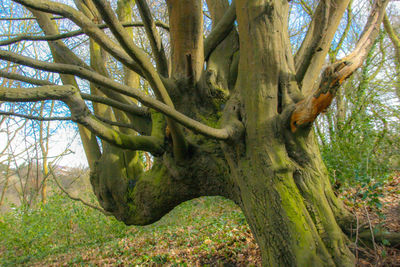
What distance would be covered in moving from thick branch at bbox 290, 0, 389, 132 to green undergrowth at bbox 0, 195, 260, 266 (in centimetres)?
197

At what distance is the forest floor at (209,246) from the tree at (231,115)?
0.24m

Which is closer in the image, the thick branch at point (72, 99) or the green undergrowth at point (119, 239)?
the thick branch at point (72, 99)

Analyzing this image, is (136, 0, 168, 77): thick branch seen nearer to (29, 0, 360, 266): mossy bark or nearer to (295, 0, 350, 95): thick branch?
(29, 0, 360, 266): mossy bark

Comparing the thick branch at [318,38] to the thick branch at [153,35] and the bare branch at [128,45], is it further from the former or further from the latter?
the thick branch at [153,35]

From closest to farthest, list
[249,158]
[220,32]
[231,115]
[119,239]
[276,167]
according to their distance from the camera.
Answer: [276,167] → [249,158] → [231,115] → [220,32] → [119,239]

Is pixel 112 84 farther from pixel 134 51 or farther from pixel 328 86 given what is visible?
pixel 328 86

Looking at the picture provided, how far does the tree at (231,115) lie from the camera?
1.82 metres

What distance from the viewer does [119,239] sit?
6754 mm

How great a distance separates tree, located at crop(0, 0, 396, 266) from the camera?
5.97 ft

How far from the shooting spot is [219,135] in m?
2.03

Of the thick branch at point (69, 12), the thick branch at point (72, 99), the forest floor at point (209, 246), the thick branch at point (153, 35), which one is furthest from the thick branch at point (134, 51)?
the forest floor at point (209, 246)

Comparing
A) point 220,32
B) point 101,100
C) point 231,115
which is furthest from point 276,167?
point 220,32

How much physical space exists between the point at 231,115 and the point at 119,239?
5.77m

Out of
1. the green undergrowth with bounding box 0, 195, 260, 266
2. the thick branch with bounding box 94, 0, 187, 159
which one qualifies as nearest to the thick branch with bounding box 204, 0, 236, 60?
the thick branch with bounding box 94, 0, 187, 159
